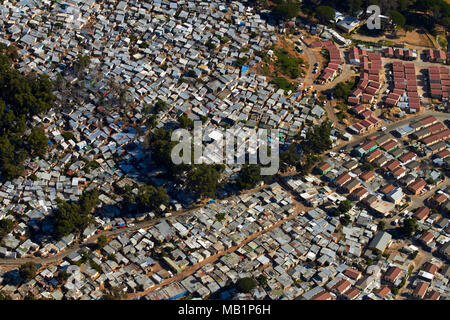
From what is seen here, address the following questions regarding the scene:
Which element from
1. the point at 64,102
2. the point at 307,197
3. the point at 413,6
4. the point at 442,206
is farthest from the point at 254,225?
the point at 413,6

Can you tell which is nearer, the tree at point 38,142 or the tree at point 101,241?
the tree at point 101,241

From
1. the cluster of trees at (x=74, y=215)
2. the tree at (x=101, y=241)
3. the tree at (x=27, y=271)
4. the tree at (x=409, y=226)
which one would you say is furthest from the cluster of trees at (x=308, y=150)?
the tree at (x=27, y=271)

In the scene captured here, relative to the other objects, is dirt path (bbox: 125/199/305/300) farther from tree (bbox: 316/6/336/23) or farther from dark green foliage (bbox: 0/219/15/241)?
tree (bbox: 316/6/336/23)

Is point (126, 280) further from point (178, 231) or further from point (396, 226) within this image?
point (396, 226)

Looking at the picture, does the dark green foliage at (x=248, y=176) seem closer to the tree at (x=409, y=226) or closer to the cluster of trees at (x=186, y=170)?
the cluster of trees at (x=186, y=170)

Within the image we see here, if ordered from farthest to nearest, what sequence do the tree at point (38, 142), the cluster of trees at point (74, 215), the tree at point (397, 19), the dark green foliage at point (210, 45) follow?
1. the tree at point (397, 19)
2. the dark green foliage at point (210, 45)
3. the tree at point (38, 142)
4. the cluster of trees at point (74, 215)

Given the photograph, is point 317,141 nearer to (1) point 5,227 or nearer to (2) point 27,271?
(2) point 27,271
